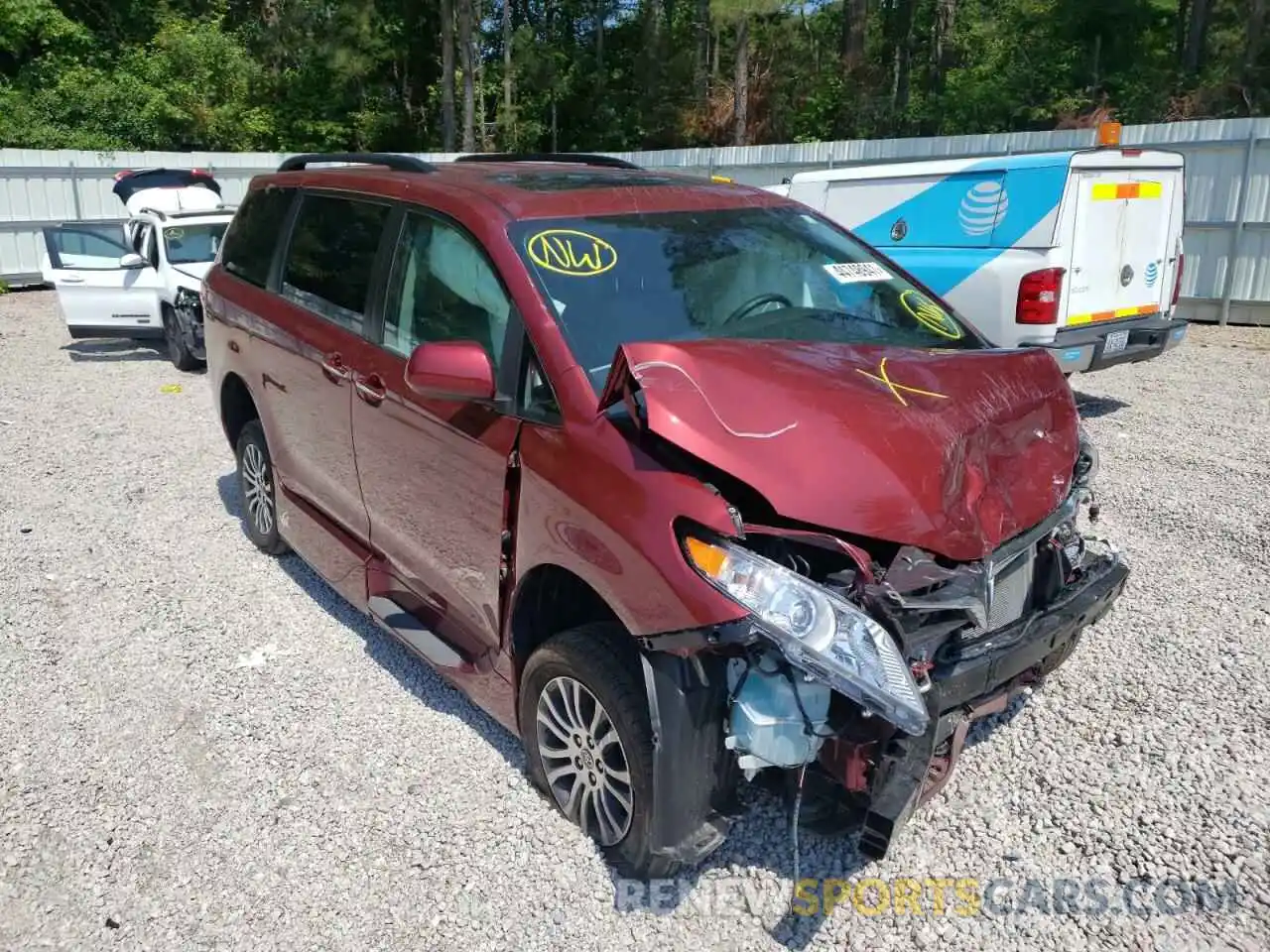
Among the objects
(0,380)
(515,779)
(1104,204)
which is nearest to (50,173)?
(0,380)

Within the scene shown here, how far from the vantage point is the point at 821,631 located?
2.46 m

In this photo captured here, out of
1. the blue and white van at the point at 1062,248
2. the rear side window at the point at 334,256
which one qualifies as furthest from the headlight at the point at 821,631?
the blue and white van at the point at 1062,248

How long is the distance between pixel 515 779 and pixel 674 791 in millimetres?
983

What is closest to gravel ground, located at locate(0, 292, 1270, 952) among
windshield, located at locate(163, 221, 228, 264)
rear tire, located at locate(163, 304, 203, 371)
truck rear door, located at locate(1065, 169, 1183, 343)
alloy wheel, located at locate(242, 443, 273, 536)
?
alloy wheel, located at locate(242, 443, 273, 536)

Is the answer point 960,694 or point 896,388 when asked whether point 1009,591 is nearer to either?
point 960,694

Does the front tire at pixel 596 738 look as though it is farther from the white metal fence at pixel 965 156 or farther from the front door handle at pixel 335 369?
the white metal fence at pixel 965 156

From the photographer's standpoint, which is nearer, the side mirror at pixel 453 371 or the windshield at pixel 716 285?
the side mirror at pixel 453 371

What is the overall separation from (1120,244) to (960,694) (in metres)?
6.52

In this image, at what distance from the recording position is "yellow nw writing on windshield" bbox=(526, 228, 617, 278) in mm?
3295

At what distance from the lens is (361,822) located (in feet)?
10.8

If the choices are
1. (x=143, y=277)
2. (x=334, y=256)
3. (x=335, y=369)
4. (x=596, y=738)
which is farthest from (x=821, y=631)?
(x=143, y=277)

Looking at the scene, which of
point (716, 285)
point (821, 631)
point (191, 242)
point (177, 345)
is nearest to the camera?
point (821, 631)

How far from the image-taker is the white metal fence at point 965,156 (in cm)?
1208

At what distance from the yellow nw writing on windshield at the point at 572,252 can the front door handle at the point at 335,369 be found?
107 cm
